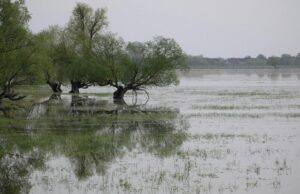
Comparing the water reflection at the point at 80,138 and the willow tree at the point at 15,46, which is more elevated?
the willow tree at the point at 15,46

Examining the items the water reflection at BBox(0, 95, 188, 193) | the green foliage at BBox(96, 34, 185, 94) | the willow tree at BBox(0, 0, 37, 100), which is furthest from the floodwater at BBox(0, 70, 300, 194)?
the green foliage at BBox(96, 34, 185, 94)

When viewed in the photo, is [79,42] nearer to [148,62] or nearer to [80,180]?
[148,62]

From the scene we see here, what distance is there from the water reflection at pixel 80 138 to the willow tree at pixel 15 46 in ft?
16.0

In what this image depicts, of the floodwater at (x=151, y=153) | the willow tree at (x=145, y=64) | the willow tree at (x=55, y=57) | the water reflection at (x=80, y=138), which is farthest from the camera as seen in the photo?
the willow tree at (x=55, y=57)

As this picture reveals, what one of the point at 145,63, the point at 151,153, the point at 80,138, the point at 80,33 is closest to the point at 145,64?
the point at 145,63

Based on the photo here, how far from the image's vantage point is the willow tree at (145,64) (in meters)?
52.7

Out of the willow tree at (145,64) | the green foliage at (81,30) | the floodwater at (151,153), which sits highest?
the green foliage at (81,30)

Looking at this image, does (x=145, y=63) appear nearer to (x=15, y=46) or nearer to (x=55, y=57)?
(x=15, y=46)

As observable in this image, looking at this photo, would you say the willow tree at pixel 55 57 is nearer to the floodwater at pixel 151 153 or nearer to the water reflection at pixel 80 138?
the water reflection at pixel 80 138

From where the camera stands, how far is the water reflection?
58.6 feet

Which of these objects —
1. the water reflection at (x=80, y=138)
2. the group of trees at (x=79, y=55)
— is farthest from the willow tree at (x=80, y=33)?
the water reflection at (x=80, y=138)

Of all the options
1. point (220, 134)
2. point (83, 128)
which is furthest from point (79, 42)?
point (220, 134)

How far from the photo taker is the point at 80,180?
628 inches

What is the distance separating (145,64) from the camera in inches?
2079
